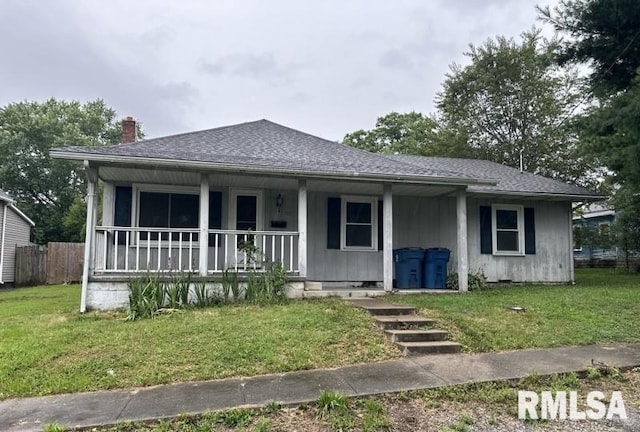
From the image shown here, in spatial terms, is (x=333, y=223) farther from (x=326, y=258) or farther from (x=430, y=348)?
(x=430, y=348)

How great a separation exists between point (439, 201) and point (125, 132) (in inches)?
340

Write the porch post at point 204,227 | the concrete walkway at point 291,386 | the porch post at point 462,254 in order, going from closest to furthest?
1. the concrete walkway at point 291,386
2. the porch post at point 204,227
3. the porch post at point 462,254

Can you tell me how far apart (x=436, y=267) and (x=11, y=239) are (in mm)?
16373

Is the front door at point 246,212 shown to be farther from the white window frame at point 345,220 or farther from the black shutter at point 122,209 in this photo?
the black shutter at point 122,209

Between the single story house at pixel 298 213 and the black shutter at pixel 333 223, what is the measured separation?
3 cm

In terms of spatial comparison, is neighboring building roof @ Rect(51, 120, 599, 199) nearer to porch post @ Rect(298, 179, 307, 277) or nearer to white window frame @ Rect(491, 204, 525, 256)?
porch post @ Rect(298, 179, 307, 277)

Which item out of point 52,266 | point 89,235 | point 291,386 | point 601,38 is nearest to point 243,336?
point 291,386

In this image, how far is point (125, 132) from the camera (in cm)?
1193

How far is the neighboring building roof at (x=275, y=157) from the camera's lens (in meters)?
→ 8.15

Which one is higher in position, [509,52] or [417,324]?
[509,52]

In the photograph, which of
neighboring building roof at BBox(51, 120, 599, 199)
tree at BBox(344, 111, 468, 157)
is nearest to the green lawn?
neighboring building roof at BBox(51, 120, 599, 199)

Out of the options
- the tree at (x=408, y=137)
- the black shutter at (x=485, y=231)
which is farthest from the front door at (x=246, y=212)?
the tree at (x=408, y=137)

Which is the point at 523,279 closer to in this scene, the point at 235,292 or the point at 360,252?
the point at 360,252

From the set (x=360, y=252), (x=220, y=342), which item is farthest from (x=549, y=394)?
(x=360, y=252)
